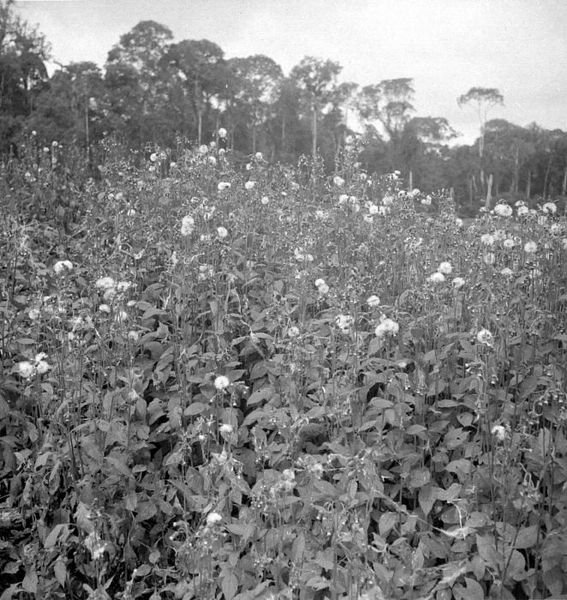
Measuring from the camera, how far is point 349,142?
221 inches

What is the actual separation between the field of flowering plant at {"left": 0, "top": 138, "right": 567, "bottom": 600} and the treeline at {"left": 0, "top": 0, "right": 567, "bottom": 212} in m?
4.76

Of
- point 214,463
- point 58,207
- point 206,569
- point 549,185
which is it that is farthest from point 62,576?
point 549,185

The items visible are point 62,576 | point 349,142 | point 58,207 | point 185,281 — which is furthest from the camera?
point 58,207

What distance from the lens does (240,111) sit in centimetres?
2628

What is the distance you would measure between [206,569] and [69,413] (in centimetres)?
107

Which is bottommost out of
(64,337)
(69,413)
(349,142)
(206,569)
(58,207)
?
(206,569)

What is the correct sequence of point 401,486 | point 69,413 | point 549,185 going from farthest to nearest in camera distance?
point 549,185
point 69,413
point 401,486

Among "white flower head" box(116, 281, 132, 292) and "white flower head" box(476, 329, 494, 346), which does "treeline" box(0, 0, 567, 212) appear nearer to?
"white flower head" box(476, 329, 494, 346)

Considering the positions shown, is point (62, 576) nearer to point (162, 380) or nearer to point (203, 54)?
point (162, 380)

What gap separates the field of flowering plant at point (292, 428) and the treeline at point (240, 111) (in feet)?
15.6

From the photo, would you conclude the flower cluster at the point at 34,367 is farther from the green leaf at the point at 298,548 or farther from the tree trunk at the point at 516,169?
the tree trunk at the point at 516,169

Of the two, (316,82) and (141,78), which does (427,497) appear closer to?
A: (141,78)

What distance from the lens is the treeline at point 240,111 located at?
1159cm

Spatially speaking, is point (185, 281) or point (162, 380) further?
point (185, 281)
